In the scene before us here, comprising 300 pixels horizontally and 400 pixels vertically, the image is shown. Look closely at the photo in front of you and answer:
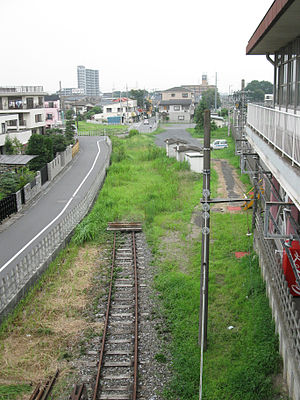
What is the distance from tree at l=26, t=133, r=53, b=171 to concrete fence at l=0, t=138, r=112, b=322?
10.5m

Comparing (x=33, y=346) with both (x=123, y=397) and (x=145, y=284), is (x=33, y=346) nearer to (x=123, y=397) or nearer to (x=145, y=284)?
(x=123, y=397)

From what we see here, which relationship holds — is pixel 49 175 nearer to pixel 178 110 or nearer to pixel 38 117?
pixel 38 117

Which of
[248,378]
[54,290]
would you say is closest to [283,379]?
[248,378]

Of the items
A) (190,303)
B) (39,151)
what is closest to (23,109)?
(39,151)

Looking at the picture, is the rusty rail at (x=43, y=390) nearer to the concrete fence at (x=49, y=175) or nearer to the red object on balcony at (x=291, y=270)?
the red object on balcony at (x=291, y=270)

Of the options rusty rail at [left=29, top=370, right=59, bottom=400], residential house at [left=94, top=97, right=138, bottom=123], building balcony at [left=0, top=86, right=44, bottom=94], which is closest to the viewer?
rusty rail at [left=29, top=370, right=59, bottom=400]

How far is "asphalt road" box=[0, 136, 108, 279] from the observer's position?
589 inches

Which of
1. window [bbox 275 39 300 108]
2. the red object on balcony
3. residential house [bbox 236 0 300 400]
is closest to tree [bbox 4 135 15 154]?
residential house [bbox 236 0 300 400]

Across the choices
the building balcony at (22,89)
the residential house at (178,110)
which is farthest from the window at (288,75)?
the residential house at (178,110)

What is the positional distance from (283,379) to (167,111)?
8265 cm

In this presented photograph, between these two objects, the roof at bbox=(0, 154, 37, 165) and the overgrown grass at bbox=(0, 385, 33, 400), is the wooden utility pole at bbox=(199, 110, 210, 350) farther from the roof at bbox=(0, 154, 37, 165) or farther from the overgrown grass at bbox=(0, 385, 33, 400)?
the roof at bbox=(0, 154, 37, 165)

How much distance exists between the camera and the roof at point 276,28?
6.93 m

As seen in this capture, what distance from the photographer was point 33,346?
922cm

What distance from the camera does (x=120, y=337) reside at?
31.4 ft
